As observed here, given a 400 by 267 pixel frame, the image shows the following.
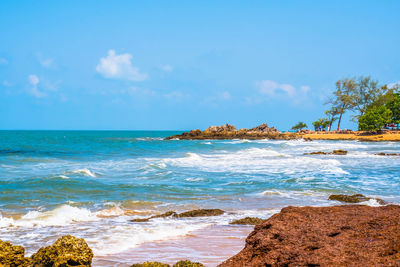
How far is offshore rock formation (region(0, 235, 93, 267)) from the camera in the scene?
14.6ft

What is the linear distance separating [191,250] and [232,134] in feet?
212

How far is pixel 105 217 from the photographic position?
951 centimetres

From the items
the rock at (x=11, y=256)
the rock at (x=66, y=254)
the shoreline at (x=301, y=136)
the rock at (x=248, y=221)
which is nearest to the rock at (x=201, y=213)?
the rock at (x=248, y=221)

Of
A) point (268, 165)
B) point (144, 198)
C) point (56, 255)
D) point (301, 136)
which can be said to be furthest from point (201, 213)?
point (301, 136)

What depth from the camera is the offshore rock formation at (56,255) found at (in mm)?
4441

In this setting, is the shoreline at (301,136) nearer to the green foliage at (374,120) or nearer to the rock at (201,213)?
the green foliage at (374,120)

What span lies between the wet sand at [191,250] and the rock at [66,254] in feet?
3.33

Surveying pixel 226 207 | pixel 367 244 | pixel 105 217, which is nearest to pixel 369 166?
pixel 226 207

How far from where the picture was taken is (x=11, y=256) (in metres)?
4.61

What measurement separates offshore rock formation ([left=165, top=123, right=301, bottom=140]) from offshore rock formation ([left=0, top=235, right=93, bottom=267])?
63282 mm

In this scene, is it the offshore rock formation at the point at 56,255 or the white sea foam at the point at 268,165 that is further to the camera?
the white sea foam at the point at 268,165

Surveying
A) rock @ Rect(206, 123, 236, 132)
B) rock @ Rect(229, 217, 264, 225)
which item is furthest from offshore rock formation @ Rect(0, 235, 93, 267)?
rock @ Rect(206, 123, 236, 132)

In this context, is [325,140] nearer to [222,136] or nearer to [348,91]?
[348,91]

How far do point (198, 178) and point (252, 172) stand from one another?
347 cm
